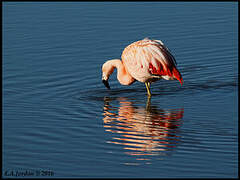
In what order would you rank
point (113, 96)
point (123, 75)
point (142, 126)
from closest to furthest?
point (142, 126), point (113, 96), point (123, 75)

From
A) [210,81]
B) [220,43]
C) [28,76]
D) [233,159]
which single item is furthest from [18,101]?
[220,43]

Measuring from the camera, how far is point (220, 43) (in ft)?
51.9

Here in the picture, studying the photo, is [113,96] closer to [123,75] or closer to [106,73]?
[123,75]

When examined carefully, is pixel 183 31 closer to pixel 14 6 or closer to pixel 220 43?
pixel 220 43

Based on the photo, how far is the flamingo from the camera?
1184cm

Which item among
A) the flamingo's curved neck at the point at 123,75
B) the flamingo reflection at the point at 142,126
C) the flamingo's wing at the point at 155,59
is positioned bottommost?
the flamingo reflection at the point at 142,126

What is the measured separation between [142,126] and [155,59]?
1954mm

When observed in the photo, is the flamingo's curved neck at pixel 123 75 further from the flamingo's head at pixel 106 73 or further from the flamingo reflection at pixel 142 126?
the flamingo reflection at pixel 142 126

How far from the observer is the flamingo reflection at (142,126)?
9.16m

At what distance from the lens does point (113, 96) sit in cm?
1254

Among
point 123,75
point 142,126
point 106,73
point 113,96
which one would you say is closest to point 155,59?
point 123,75

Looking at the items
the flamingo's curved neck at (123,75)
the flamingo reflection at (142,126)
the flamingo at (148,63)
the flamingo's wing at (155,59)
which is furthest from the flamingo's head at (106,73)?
the flamingo's wing at (155,59)

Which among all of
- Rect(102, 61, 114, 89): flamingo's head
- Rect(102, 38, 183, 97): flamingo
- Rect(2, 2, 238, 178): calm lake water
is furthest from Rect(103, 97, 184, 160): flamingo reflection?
Rect(102, 61, 114, 89): flamingo's head

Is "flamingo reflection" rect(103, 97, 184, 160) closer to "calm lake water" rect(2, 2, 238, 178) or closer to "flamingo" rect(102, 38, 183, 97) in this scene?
"calm lake water" rect(2, 2, 238, 178)
